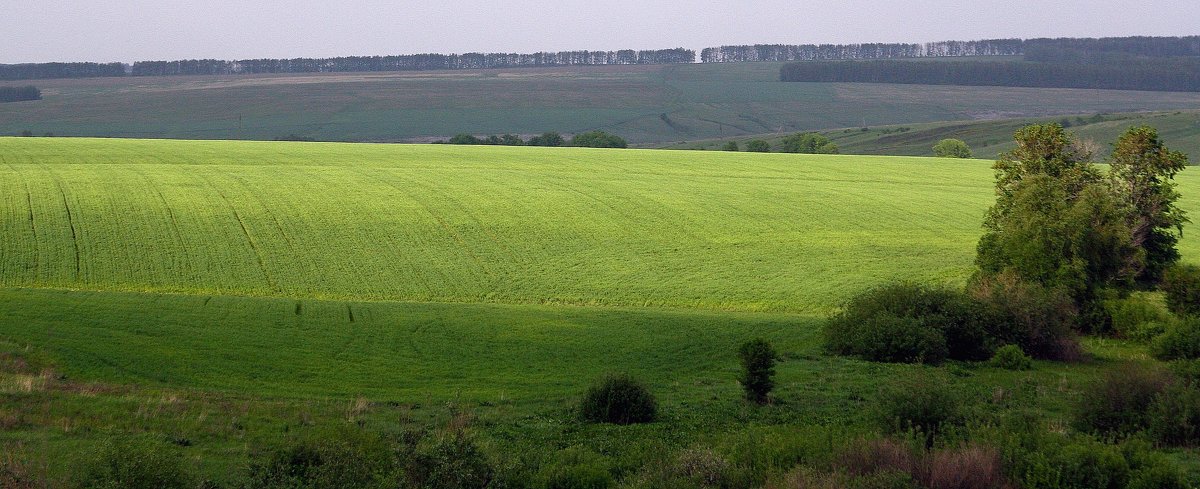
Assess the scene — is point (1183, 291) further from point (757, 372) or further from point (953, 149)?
point (953, 149)

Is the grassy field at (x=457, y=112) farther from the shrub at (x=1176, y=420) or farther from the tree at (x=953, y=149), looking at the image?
the shrub at (x=1176, y=420)

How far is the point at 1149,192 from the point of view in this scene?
41094 mm

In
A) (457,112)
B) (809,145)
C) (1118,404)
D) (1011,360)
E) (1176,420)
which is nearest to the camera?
(1176,420)

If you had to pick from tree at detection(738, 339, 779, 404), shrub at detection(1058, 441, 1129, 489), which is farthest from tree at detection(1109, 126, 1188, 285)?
shrub at detection(1058, 441, 1129, 489)

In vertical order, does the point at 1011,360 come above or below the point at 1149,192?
below

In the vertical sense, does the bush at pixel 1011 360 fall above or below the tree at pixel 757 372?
below

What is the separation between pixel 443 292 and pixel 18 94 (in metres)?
178

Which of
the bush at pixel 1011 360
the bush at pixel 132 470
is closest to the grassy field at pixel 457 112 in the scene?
the bush at pixel 1011 360

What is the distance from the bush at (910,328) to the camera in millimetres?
28547

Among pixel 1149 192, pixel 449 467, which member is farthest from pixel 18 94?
pixel 449 467

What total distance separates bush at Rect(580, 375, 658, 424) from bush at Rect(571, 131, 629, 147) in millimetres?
110836

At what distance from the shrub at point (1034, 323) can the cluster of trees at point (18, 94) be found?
626 ft

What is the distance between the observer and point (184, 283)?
37969 mm

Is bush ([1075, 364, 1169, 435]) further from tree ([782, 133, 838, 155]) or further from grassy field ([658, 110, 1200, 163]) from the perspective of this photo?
tree ([782, 133, 838, 155])
